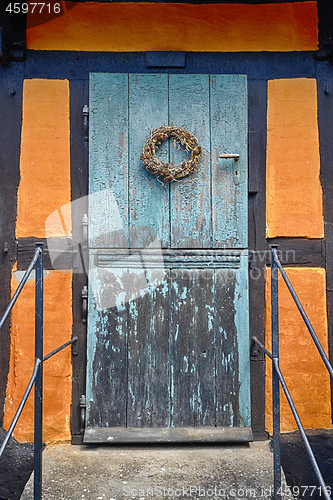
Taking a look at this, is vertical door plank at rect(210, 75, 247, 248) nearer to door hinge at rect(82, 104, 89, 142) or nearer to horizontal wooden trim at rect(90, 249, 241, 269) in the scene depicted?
horizontal wooden trim at rect(90, 249, 241, 269)

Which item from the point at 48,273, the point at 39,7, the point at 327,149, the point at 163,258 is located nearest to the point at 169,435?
the point at 163,258

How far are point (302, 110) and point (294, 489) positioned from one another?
2.57 m

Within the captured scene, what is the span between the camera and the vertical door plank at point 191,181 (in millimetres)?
2857

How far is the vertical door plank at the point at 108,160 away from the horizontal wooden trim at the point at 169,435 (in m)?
1.24

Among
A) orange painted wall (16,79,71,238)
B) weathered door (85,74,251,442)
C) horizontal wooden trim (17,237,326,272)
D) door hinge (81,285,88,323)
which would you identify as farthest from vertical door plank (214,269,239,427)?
orange painted wall (16,79,71,238)

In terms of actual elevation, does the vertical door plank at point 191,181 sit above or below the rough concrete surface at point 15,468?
above

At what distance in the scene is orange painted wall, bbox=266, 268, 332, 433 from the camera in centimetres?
284

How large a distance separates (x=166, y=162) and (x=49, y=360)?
5.14 feet

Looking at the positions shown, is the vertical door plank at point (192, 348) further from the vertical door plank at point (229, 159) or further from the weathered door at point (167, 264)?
the vertical door plank at point (229, 159)

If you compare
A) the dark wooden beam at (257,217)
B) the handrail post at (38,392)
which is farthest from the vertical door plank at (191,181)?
the handrail post at (38,392)

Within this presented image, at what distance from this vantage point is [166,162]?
2.83 meters

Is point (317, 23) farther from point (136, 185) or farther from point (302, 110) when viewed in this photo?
point (136, 185)

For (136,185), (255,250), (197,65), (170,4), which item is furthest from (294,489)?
(170,4)

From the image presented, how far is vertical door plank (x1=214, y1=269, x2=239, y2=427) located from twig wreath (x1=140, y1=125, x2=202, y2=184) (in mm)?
725
